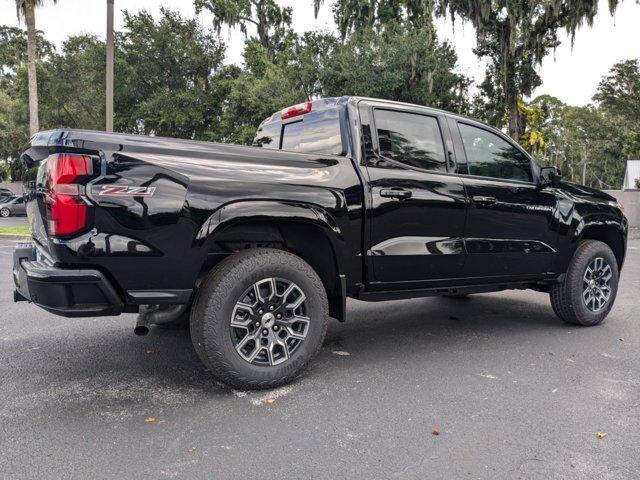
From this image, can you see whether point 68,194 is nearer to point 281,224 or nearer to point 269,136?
point 281,224

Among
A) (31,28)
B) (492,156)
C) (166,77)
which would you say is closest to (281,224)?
(492,156)

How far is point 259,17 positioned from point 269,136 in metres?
26.6

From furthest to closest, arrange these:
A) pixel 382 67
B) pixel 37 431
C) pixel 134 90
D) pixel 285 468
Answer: pixel 134 90 → pixel 382 67 → pixel 37 431 → pixel 285 468

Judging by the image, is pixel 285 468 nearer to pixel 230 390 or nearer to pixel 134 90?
pixel 230 390

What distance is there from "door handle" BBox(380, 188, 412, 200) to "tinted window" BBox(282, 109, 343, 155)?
433 millimetres

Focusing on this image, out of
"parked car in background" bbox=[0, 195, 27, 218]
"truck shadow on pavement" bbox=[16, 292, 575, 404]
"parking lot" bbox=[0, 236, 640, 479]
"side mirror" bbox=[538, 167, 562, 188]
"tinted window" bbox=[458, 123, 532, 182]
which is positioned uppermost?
"tinted window" bbox=[458, 123, 532, 182]

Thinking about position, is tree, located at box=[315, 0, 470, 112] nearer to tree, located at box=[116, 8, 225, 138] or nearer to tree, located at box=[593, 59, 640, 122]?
tree, located at box=[116, 8, 225, 138]

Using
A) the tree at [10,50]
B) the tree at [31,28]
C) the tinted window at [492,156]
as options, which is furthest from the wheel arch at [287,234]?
the tree at [10,50]

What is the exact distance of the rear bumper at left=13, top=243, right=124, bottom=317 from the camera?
2.75m

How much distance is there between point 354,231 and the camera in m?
3.56

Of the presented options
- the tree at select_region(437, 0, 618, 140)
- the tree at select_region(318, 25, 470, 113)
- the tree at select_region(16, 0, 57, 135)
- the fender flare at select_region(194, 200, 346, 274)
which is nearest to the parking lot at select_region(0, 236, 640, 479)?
the fender flare at select_region(194, 200, 346, 274)

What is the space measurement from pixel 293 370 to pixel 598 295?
11.4 feet

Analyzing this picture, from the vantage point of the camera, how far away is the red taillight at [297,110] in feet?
13.8

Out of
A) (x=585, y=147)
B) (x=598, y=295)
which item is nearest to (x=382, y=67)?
(x=598, y=295)
